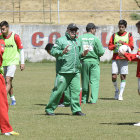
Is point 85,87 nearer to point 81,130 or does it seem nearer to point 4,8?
point 81,130

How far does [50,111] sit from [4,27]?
2.03 metres

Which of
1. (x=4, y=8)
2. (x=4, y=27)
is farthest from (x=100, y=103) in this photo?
(x=4, y=8)

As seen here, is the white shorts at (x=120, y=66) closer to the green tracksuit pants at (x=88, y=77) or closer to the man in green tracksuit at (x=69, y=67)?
the green tracksuit pants at (x=88, y=77)

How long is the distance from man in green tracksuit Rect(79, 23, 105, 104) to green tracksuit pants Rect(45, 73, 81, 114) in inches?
108

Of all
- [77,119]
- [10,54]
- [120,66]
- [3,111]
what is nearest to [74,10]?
[120,66]

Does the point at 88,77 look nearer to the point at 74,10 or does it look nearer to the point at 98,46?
the point at 98,46

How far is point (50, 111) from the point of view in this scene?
39.9ft

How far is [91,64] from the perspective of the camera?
593 inches

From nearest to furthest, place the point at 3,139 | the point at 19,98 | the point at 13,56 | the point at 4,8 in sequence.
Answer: the point at 3,139 < the point at 13,56 < the point at 19,98 < the point at 4,8

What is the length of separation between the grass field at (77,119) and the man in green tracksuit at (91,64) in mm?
428

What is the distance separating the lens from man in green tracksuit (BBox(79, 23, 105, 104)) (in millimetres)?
14789

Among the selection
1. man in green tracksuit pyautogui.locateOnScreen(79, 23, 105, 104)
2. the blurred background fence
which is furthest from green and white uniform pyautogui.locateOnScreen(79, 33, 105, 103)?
the blurred background fence

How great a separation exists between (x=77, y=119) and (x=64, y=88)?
0.82m

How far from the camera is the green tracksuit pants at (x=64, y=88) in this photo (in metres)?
12.0
